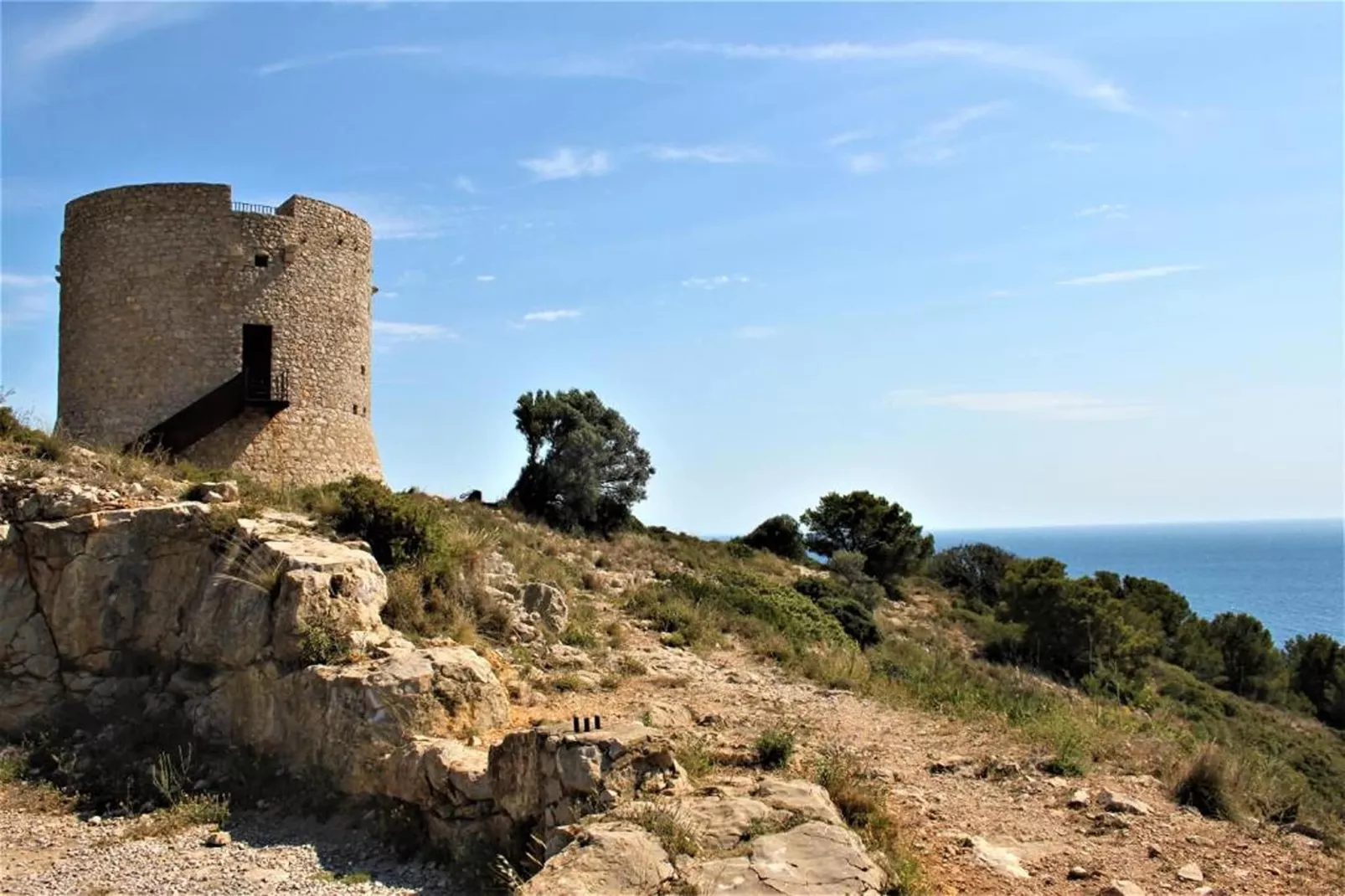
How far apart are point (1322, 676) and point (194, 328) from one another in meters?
36.9

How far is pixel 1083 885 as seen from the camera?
20.8 feet

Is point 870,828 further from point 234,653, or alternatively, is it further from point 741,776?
point 234,653

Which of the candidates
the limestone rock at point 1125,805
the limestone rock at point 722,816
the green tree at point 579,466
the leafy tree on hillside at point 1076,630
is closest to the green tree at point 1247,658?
the leafy tree on hillside at point 1076,630

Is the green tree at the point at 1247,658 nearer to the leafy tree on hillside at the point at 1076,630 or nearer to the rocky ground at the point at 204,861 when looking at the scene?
the leafy tree on hillside at the point at 1076,630

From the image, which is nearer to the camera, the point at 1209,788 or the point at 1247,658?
the point at 1209,788

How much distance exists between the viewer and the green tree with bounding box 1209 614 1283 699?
3156cm

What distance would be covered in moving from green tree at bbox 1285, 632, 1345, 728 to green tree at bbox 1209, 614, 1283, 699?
1010 millimetres

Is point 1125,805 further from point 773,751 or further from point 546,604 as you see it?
point 546,604

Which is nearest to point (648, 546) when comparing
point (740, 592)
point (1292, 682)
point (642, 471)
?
point (642, 471)

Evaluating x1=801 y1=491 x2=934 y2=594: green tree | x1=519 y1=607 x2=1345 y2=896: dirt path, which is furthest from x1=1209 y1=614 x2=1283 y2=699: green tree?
x1=519 y1=607 x2=1345 y2=896: dirt path

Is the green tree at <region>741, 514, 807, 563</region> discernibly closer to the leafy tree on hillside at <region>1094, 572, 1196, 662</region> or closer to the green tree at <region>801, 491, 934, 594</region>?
the green tree at <region>801, 491, 934, 594</region>

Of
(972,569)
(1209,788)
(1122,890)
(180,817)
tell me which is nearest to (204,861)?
(180,817)

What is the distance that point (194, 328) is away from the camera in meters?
16.8

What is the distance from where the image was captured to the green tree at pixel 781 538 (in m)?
37.8
